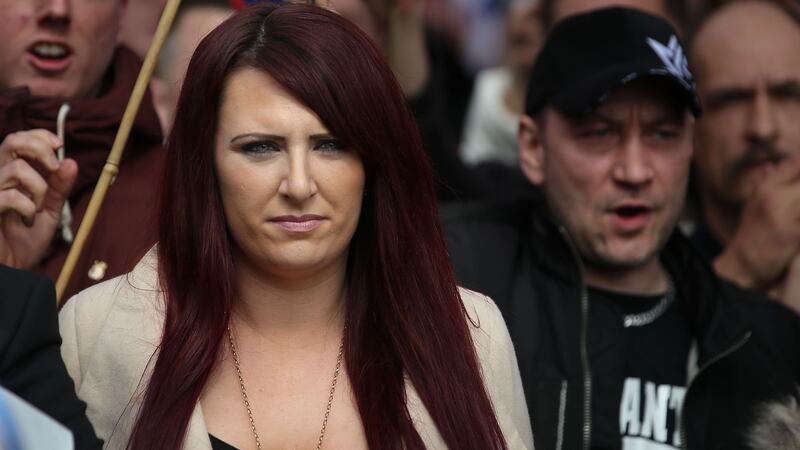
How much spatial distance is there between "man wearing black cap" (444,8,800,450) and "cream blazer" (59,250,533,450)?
1.79ft

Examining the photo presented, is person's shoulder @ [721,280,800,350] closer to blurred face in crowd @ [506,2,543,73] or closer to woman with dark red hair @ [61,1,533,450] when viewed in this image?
woman with dark red hair @ [61,1,533,450]

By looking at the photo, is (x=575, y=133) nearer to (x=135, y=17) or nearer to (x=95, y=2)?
(x=95, y=2)

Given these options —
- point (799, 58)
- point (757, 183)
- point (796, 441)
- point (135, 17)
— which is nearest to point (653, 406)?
point (796, 441)

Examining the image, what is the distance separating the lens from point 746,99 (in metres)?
4.98

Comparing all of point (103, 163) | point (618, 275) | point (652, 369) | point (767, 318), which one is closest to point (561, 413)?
point (652, 369)

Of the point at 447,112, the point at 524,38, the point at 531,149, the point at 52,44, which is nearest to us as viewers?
the point at 52,44

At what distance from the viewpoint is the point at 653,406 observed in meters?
3.97

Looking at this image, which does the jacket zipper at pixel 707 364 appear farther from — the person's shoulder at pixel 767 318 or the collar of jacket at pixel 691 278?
the person's shoulder at pixel 767 318

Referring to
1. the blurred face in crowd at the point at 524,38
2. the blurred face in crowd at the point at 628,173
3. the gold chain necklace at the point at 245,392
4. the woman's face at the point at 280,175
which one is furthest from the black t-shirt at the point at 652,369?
the blurred face in crowd at the point at 524,38

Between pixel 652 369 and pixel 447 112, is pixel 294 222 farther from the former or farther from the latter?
pixel 447 112

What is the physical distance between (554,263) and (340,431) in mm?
1141

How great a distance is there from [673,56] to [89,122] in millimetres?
1562

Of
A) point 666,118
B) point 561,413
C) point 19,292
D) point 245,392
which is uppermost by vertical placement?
point 666,118

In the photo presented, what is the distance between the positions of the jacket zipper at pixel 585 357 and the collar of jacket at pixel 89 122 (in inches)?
44.7
